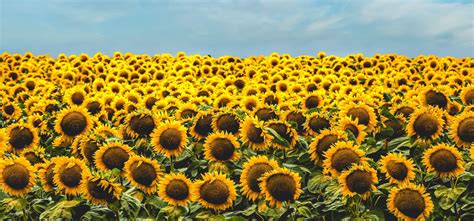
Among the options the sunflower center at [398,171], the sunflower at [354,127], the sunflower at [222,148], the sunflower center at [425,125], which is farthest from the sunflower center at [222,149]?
the sunflower center at [425,125]

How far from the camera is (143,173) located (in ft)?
19.1

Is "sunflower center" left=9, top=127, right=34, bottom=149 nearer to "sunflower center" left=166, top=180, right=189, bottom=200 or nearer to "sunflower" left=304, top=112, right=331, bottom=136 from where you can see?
"sunflower center" left=166, top=180, right=189, bottom=200

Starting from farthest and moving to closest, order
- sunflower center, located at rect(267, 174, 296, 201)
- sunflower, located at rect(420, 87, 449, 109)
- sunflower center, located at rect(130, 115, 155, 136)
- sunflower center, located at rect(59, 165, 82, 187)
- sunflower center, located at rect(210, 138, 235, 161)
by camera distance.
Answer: sunflower, located at rect(420, 87, 449, 109)
sunflower center, located at rect(130, 115, 155, 136)
sunflower center, located at rect(210, 138, 235, 161)
sunflower center, located at rect(59, 165, 82, 187)
sunflower center, located at rect(267, 174, 296, 201)

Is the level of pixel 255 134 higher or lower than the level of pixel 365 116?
lower

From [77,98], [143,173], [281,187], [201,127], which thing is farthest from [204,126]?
[77,98]

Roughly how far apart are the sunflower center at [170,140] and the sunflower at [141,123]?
50 cm

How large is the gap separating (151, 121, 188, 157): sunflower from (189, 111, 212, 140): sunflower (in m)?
0.49

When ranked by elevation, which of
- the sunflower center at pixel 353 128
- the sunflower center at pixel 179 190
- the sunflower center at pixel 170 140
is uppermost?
the sunflower center at pixel 353 128

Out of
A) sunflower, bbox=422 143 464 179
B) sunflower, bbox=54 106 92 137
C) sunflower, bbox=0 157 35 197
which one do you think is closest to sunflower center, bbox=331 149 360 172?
sunflower, bbox=422 143 464 179

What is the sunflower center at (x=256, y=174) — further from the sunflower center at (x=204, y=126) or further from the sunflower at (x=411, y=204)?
the sunflower center at (x=204, y=126)

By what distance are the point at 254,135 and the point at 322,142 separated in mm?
712

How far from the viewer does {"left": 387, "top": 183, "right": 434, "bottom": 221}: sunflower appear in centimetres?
546

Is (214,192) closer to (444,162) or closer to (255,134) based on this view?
(255,134)

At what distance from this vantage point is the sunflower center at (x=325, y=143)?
6188mm
